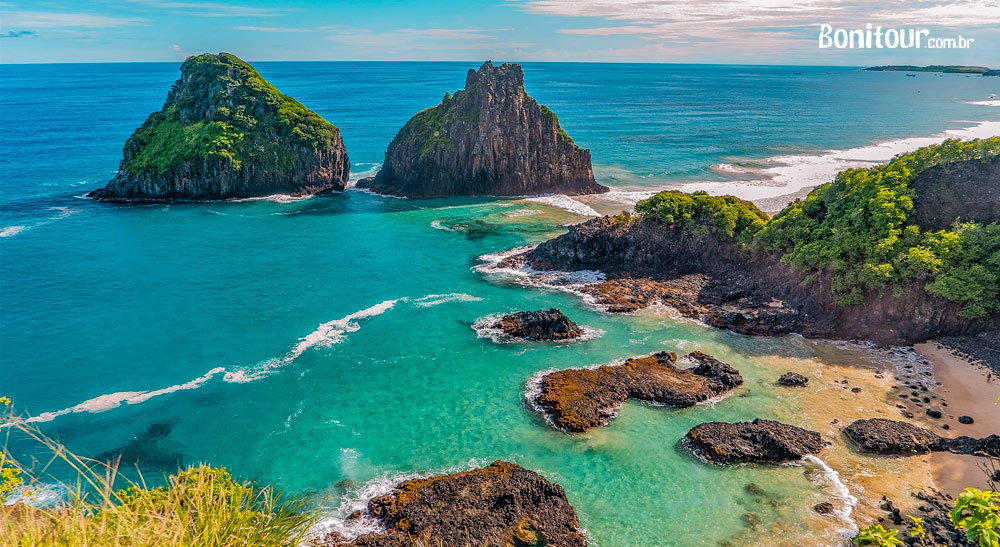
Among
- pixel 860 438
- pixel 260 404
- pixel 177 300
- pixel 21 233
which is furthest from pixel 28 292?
pixel 860 438

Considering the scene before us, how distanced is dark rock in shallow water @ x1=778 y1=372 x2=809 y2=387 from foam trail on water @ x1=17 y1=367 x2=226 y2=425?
41.0 m

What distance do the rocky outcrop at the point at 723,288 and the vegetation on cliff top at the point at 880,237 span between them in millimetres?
1232

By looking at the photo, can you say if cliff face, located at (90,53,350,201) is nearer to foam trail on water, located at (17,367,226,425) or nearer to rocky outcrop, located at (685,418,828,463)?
foam trail on water, located at (17,367,226,425)

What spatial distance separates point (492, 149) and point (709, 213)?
142ft

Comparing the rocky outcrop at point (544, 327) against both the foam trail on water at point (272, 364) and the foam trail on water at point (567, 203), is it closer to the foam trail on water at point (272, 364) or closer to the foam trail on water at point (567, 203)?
the foam trail on water at point (272, 364)

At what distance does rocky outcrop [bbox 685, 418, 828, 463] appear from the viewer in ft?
107

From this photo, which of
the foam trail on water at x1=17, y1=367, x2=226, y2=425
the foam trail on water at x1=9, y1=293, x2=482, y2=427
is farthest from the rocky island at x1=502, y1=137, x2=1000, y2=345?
the foam trail on water at x1=17, y1=367, x2=226, y2=425

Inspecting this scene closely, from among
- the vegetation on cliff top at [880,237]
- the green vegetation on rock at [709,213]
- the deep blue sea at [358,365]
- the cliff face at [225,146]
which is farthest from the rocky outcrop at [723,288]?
the cliff face at [225,146]

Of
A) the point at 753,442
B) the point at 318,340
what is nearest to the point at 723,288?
the point at 753,442

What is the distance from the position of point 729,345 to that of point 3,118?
199790 millimetres

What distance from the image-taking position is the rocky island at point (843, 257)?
145ft

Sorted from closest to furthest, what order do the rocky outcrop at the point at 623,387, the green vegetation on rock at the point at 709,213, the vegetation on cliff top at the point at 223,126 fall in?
the rocky outcrop at the point at 623,387 → the green vegetation on rock at the point at 709,213 → the vegetation on cliff top at the point at 223,126

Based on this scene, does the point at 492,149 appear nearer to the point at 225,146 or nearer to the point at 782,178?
the point at 225,146

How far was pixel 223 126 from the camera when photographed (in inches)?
3615
